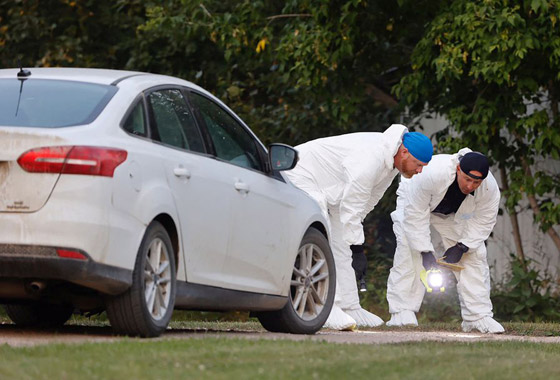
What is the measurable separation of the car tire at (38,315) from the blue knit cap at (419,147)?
10.2 ft

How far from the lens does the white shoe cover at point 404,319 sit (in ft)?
38.7

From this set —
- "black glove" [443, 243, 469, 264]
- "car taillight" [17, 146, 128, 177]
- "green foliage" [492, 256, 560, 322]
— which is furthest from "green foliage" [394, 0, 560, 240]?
"car taillight" [17, 146, 128, 177]

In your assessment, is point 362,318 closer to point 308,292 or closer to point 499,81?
point 308,292

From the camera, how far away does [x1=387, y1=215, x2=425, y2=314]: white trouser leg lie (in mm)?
11914

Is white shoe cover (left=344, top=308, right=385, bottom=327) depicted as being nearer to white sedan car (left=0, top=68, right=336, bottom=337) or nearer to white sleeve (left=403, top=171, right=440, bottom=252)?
white sleeve (left=403, top=171, right=440, bottom=252)

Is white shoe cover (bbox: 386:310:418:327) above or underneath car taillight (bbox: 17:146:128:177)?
underneath

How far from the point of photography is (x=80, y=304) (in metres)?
7.39

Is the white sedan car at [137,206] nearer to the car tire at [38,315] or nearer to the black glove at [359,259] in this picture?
the car tire at [38,315]

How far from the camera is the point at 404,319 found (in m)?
11.8

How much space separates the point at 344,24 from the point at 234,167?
7.24m

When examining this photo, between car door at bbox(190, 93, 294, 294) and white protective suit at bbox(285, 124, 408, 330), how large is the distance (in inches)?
67.1

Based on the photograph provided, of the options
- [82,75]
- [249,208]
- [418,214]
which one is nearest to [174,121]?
[82,75]

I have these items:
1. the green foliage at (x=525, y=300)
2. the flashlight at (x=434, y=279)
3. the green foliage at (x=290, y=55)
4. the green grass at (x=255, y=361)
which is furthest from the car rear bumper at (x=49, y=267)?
the green foliage at (x=525, y=300)

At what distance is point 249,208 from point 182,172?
3.06 feet
